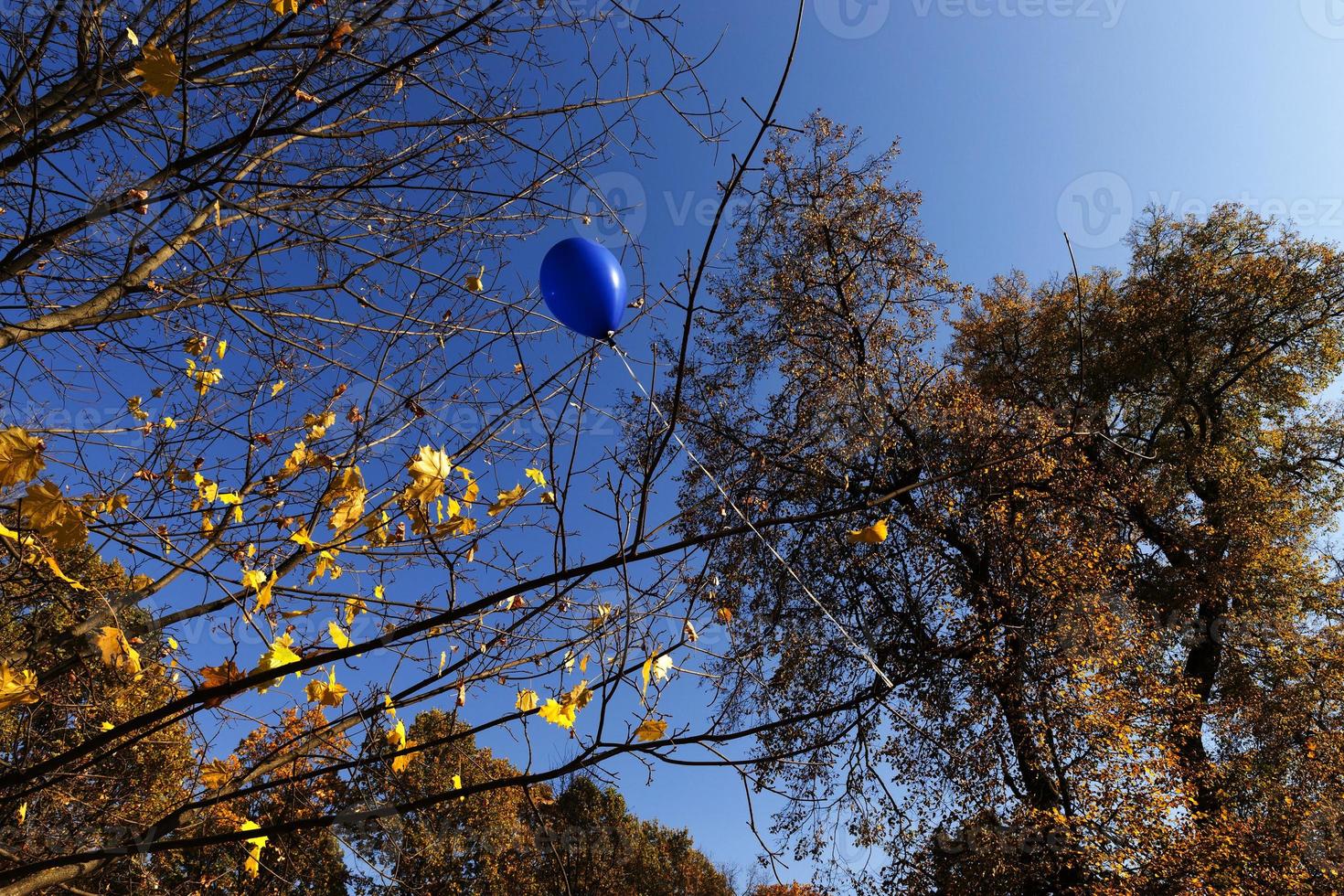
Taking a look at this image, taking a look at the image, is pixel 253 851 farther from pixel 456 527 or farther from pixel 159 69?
pixel 159 69

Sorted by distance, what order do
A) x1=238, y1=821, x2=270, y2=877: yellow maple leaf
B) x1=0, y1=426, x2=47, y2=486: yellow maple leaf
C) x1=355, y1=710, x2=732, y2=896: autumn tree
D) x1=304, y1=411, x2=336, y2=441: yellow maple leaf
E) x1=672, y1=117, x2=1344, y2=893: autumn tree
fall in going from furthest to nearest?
x1=355, y1=710, x2=732, y2=896: autumn tree → x1=672, y1=117, x2=1344, y2=893: autumn tree → x1=304, y1=411, x2=336, y2=441: yellow maple leaf → x1=238, y1=821, x2=270, y2=877: yellow maple leaf → x1=0, y1=426, x2=47, y2=486: yellow maple leaf

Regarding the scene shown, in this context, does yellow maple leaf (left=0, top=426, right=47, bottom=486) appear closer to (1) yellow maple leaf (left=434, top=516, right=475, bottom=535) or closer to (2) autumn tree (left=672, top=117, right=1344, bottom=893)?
(1) yellow maple leaf (left=434, top=516, right=475, bottom=535)

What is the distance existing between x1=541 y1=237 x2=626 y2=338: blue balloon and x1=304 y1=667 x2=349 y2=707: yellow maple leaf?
1.20 m

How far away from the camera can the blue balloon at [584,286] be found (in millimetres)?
2273

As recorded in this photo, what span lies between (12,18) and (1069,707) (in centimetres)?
903

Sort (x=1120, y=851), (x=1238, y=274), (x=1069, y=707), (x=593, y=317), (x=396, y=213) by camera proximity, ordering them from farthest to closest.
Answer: (x=1238, y=274)
(x=1069, y=707)
(x=1120, y=851)
(x=396, y=213)
(x=593, y=317)

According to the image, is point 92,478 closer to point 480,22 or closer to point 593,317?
point 593,317

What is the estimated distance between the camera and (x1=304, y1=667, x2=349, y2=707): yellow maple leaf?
154 centimetres

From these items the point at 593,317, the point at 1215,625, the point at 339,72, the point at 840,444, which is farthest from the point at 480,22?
the point at 1215,625

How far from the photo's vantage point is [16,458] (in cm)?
126

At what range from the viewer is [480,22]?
2367 mm

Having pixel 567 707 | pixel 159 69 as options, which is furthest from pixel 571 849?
pixel 159 69

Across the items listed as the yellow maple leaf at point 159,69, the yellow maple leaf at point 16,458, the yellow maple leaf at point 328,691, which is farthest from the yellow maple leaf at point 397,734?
the yellow maple leaf at point 159,69

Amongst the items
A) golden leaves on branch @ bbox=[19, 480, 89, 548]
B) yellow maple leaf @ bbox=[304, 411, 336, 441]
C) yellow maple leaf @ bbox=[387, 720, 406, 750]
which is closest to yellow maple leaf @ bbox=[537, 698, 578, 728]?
yellow maple leaf @ bbox=[387, 720, 406, 750]
